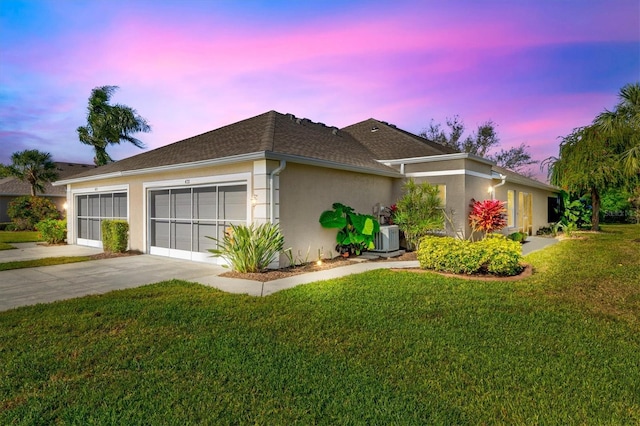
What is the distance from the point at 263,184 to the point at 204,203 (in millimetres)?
2608

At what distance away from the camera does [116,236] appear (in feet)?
37.8

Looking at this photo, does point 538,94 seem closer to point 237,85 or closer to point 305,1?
point 305,1

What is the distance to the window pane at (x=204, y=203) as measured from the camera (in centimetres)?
982

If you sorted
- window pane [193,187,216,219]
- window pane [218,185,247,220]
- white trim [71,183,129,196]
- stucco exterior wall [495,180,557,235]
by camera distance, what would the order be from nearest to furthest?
1. window pane [218,185,247,220]
2. window pane [193,187,216,219]
3. white trim [71,183,129,196]
4. stucco exterior wall [495,180,557,235]

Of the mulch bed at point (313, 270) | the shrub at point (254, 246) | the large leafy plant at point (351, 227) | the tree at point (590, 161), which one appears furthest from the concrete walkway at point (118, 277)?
the tree at point (590, 161)

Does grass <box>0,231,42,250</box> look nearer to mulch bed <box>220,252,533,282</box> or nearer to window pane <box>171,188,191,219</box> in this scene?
window pane <box>171,188,191,219</box>

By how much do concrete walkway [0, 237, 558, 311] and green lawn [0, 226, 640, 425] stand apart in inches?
32.9

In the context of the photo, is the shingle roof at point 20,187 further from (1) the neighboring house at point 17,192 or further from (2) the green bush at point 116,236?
(2) the green bush at point 116,236

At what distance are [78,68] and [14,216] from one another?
16.1 meters

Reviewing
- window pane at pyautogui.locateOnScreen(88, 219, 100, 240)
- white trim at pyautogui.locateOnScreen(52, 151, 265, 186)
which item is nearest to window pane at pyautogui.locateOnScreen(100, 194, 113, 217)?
window pane at pyautogui.locateOnScreen(88, 219, 100, 240)

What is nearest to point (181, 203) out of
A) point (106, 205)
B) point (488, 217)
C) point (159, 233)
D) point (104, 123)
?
point (159, 233)

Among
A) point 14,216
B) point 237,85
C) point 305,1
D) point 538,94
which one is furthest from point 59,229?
point 538,94

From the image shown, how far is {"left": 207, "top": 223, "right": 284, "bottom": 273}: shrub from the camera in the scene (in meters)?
7.99

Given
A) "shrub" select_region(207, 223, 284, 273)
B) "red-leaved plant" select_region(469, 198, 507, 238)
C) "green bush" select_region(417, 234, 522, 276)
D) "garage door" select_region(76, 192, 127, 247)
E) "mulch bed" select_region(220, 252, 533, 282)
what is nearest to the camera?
"mulch bed" select_region(220, 252, 533, 282)
